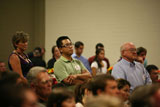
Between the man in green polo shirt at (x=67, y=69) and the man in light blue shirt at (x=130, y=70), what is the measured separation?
57 cm

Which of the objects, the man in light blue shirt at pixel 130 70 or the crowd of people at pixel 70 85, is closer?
the crowd of people at pixel 70 85

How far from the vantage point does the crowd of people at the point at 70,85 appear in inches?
60.3

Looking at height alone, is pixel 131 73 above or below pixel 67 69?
below

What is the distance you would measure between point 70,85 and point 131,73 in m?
1.03

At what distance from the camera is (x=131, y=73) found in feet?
13.0

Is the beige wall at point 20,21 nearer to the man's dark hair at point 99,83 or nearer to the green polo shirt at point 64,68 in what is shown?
the green polo shirt at point 64,68

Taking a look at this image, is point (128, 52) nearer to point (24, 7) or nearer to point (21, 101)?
point (21, 101)

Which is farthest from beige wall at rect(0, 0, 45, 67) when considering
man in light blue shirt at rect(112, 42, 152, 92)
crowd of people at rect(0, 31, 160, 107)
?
man in light blue shirt at rect(112, 42, 152, 92)

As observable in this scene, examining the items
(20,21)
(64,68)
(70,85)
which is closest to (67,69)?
(64,68)

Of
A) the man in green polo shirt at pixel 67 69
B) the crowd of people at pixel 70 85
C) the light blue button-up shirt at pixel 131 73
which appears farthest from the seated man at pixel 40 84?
the light blue button-up shirt at pixel 131 73

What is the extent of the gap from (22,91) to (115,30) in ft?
21.2

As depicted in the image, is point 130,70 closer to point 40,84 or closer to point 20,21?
point 40,84

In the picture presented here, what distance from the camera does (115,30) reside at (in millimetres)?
7766

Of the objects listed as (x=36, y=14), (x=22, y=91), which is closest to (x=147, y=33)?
(x=36, y=14)
